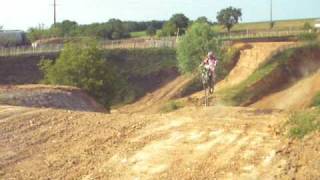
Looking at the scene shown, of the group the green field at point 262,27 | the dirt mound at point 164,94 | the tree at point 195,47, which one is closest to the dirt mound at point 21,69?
the dirt mound at point 164,94

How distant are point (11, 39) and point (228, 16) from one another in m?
42.4

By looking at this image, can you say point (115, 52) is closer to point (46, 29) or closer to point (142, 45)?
point (142, 45)

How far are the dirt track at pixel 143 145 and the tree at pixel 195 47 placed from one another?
44124 mm

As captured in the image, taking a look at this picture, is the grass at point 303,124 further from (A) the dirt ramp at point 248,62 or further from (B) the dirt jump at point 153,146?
(A) the dirt ramp at point 248,62

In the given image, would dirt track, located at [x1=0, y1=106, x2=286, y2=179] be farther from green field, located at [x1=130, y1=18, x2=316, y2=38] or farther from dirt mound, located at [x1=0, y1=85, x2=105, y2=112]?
green field, located at [x1=130, y1=18, x2=316, y2=38]

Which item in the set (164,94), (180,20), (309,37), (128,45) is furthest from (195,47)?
(180,20)

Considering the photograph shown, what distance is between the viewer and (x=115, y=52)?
78125 mm

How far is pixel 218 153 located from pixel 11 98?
12065mm

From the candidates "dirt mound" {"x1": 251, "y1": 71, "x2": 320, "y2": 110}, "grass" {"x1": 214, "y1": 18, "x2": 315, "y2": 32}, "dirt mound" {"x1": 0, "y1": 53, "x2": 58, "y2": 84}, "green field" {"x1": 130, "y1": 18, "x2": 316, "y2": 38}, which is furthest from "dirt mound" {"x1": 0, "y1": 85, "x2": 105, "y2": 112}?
"grass" {"x1": 214, "y1": 18, "x2": 315, "y2": 32}

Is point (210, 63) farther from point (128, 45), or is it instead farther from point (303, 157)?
point (128, 45)

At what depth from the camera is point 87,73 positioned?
41875mm

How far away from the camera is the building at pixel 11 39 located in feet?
275

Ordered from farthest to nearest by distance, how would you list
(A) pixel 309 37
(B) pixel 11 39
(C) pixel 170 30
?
(C) pixel 170 30 < (B) pixel 11 39 < (A) pixel 309 37

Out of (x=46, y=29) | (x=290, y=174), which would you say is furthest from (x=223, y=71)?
(x=46, y=29)
